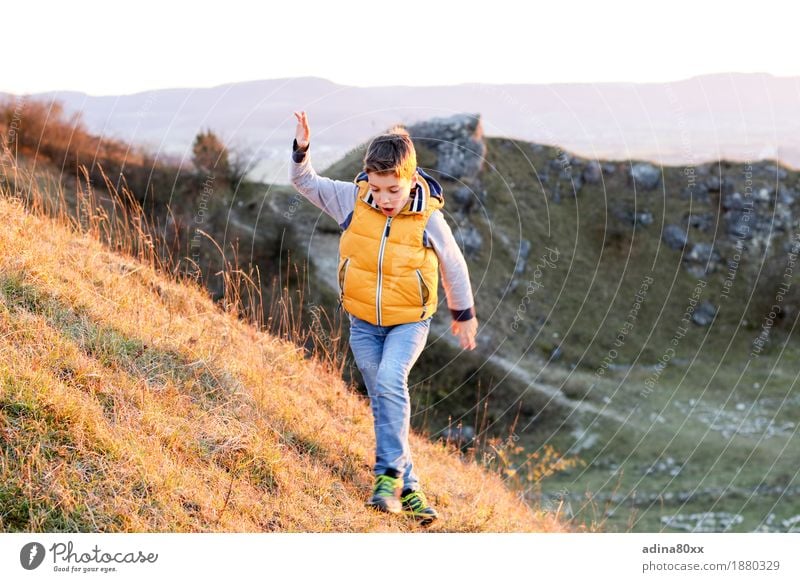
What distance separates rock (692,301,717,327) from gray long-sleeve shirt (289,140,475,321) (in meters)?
29.9

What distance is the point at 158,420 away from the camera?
14.2 feet

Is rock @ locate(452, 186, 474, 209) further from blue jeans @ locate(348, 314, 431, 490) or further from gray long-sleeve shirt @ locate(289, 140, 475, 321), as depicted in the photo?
blue jeans @ locate(348, 314, 431, 490)

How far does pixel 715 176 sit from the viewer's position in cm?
3812

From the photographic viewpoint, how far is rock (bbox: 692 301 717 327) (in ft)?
106

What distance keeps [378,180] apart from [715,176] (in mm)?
37270

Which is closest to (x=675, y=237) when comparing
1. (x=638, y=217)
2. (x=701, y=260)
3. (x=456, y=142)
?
(x=701, y=260)

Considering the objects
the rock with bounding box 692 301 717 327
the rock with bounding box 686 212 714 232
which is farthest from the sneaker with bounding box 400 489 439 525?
the rock with bounding box 686 212 714 232

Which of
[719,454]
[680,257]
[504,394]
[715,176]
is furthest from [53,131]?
[715,176]

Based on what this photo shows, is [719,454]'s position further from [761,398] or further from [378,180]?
[378,180]

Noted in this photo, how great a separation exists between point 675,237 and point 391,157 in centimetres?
3401

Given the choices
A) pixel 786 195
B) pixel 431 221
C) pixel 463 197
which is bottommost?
pixel 463 197

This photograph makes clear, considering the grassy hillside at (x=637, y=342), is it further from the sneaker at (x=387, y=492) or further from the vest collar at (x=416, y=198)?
the vest collar at (x=416, y=198)

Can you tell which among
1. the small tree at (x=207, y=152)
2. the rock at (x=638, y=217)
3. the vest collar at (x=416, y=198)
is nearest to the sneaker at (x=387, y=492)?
the vest collar at (x=416, y=198)

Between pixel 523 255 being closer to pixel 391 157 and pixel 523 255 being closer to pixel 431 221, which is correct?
pixel 431 221
